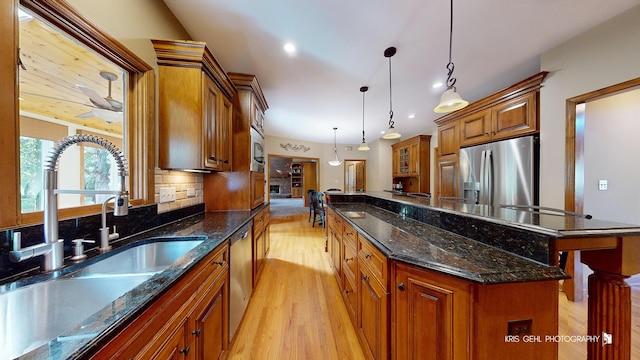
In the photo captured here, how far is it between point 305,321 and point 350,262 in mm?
668

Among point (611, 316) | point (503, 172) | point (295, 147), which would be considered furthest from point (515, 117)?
point (295, 147)

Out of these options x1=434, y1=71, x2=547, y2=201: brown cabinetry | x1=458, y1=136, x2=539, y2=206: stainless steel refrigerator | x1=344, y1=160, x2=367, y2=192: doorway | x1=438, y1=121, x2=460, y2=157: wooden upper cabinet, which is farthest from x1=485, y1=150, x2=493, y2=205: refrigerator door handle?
x1=344, y1=160, x2=367, y2=192: doorway

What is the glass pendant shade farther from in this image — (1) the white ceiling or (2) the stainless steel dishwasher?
(2) the stainless steel dishwasher

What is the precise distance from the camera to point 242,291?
5.43 feet

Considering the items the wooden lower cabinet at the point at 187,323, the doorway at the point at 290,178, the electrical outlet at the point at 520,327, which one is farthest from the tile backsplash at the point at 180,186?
the doorway at the point at 290,178

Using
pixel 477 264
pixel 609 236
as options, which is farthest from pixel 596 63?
pixel 477 264

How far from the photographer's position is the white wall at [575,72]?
1627 mm

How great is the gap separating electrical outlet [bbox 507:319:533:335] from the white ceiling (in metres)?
2.15

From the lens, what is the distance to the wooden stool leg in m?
0.88

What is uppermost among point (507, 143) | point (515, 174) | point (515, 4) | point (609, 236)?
point (515, 4)

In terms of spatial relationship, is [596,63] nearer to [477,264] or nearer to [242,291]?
[477,264]

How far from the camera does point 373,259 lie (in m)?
1.20

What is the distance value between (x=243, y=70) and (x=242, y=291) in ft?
8.55

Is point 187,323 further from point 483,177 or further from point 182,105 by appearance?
point 483,177
